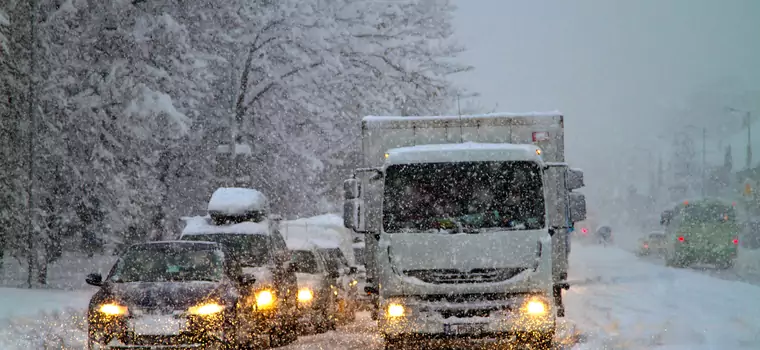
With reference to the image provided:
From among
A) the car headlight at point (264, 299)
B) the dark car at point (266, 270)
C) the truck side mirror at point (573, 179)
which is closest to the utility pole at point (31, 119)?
the dark car at point (266, 270)

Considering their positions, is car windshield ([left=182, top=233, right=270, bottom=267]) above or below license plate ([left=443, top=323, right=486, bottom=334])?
above

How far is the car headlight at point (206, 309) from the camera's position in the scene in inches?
431

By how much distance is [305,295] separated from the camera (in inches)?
626

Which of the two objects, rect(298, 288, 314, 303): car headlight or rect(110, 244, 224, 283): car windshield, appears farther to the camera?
rect(298, 288, 314, 303): car headlight

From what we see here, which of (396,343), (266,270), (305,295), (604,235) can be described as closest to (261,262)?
(266,270)

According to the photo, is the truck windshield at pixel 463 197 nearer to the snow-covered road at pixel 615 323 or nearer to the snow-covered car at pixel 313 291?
the snow-covered road at pixel 615 323

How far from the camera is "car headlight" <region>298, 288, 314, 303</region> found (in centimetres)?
1579

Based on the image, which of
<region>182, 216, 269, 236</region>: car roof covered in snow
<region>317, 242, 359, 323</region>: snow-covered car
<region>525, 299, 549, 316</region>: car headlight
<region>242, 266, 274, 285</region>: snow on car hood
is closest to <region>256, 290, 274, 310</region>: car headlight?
<region>242, 266, 274, 285</region>: snow on car hood

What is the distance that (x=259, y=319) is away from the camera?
13.2 meters

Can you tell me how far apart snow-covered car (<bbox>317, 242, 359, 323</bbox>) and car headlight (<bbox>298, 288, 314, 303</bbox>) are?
1.02m

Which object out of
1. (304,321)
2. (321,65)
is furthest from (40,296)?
(321,65)

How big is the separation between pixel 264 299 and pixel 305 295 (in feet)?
8.09

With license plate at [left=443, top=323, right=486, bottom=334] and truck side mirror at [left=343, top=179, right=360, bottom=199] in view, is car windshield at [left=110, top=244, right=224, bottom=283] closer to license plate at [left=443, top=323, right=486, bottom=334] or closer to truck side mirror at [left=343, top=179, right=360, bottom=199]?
truck side mirror at [left=343, top=179, right=360, bottom=199]

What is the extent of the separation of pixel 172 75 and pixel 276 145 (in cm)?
532
